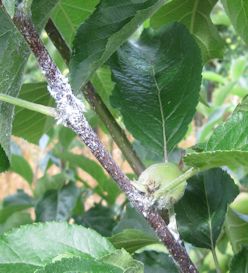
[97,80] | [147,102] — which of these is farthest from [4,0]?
[97,80]

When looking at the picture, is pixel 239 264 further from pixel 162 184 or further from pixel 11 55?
pixel 11 55

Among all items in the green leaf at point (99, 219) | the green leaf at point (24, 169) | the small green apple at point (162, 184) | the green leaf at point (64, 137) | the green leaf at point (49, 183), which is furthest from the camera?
the green leaf at point (24, 169)

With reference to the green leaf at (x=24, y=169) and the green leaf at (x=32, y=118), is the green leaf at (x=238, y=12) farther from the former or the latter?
the green leaf at (x=24, y=169)

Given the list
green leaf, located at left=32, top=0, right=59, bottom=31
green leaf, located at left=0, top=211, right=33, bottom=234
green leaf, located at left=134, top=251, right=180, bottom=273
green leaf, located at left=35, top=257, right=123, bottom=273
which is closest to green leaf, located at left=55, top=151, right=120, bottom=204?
green leaf, located at left=0, top=211, right=33, bottom=234

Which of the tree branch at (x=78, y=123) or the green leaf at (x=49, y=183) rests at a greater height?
the tree branch at (x=78, y=123)

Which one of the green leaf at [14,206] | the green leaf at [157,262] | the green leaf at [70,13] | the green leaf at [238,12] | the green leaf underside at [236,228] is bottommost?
the green leaf at [14,206]

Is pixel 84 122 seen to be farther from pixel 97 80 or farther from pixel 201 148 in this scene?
pixel 97 80

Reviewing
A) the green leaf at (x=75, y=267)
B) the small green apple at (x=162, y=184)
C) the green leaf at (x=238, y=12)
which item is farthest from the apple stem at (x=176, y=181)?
the green leaf at (x=238, y=12)
